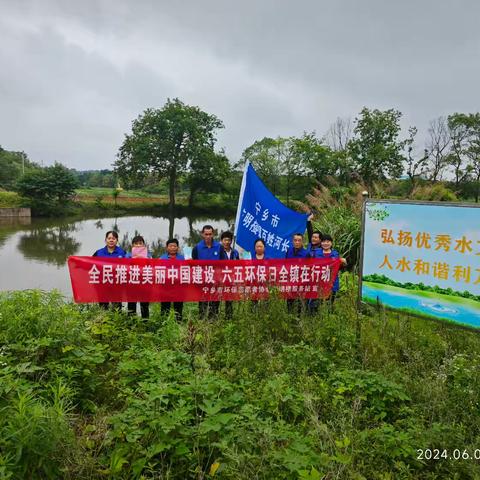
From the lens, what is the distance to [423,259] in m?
3.51

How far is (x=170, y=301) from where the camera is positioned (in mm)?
4969

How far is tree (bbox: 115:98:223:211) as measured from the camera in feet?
115

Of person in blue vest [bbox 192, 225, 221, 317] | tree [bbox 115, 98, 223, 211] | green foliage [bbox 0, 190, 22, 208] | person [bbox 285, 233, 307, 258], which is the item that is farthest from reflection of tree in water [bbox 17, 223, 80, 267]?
tree [bbox 115, 98, 223, 211]

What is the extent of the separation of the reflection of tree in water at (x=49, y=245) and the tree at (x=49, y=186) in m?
10.2

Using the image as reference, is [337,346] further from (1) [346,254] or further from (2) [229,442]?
(1) [346,254]

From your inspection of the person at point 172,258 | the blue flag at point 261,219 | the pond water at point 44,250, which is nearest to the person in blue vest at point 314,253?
the blue flag at point 261,219

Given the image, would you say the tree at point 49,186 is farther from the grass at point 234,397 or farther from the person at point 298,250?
the person at point 298,250

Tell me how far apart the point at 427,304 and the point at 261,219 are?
310 cm

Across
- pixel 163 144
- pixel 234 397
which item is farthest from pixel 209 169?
pixel 234 397

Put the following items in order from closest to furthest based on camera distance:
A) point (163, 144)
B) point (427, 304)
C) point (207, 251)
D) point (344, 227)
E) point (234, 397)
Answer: point (234, 397), point (427, 304), point (207, 251), point (344, 227), point (163, 144)

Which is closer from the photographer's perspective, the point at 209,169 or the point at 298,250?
the point at 298,250

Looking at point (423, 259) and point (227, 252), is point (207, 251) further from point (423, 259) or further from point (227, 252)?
point (423, 259)

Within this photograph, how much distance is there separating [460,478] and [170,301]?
11.6ft

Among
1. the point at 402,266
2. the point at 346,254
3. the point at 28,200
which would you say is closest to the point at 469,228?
the point at 402,266
